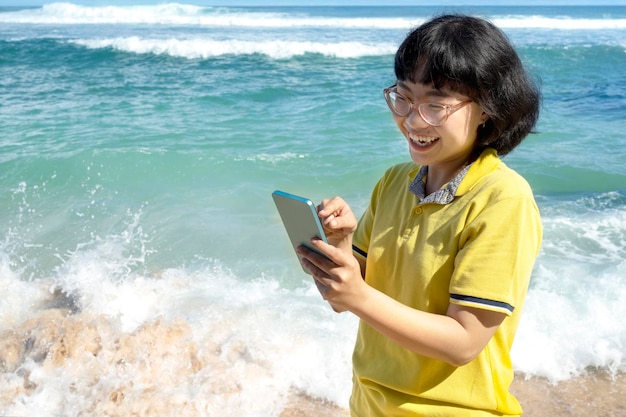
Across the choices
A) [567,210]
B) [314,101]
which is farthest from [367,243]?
[314,101]

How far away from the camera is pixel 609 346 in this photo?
3648 millimetres

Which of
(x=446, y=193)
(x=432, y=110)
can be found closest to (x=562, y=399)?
(x=446, y=193)

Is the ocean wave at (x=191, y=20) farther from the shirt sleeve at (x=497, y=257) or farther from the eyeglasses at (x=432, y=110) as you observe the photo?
the shirt sleeve at (x=497, y=257)

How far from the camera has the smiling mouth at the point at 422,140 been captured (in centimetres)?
131

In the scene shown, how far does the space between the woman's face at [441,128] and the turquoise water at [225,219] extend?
29 centimetres

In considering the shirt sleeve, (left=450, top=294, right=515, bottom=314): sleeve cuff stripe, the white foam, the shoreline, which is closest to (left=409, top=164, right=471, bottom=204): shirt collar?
the shirt sleeve

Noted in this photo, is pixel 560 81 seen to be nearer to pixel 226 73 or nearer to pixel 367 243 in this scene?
pixel 226 73

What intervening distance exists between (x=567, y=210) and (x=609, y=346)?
2.64m

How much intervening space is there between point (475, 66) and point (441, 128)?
0.44 ft

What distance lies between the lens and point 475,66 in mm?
1231

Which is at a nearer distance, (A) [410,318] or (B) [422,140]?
(A) [410,318]

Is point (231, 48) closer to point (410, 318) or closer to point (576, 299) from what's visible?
point (576, 299)

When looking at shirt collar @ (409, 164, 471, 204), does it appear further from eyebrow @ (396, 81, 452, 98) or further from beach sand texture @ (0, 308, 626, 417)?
beach sand texture @ (0, 308, 626, 417)

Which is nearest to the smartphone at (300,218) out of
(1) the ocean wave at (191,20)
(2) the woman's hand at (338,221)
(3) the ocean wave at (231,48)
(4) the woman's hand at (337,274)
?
(4) the woman's hand at (337,274)
